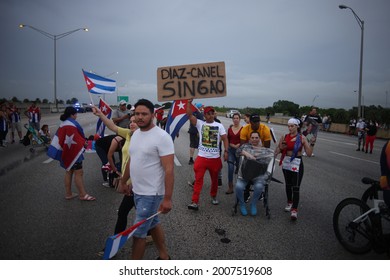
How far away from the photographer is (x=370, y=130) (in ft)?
41.8

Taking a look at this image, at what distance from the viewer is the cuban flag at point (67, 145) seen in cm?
517

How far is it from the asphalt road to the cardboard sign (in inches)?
82.2

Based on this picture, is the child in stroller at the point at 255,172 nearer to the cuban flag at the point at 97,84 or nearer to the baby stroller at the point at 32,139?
the cuban flag at the point at 97,84

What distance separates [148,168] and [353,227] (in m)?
2.79

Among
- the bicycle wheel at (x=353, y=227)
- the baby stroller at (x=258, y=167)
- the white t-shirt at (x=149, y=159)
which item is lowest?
the bicycle wheel at (x=353, y=227)

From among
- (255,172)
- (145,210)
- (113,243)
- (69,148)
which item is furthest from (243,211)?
(69,148)

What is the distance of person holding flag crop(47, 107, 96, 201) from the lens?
5176 millimetres

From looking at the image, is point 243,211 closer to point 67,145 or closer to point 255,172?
point 255,172

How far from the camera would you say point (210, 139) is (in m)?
5.14

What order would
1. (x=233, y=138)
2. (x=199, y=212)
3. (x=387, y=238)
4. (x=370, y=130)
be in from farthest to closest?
(x=370, y=130) < (x=233, y=138) < (x=199, y=212) < (x=387, y=238)

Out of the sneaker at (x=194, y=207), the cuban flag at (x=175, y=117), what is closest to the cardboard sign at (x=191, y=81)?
the cuban flag at (x=175, y=117)

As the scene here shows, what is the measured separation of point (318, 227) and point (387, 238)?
1.19 meters

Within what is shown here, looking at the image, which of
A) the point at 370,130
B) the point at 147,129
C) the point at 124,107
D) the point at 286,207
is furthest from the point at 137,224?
the point at 370,130

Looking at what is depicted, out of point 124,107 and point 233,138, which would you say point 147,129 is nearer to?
point 233,138
